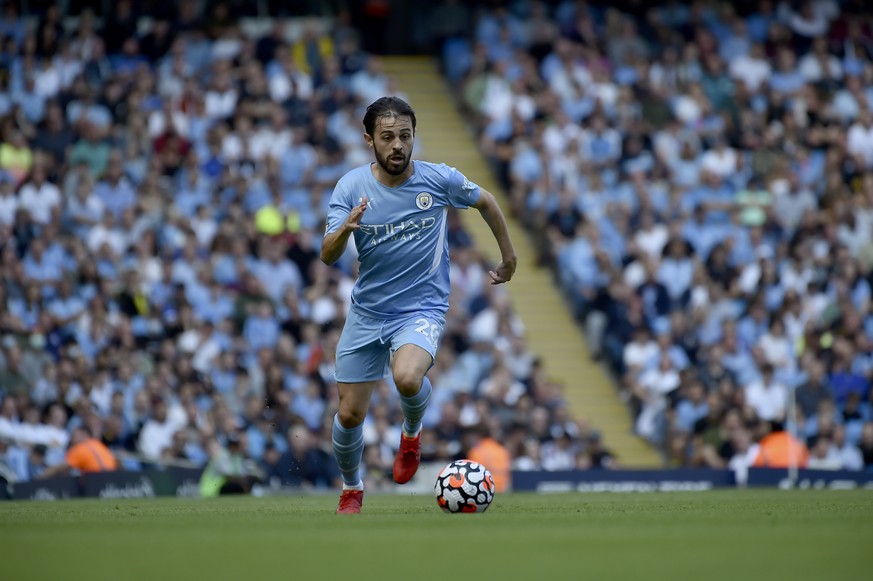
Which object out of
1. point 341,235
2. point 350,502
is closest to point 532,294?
point 350,502

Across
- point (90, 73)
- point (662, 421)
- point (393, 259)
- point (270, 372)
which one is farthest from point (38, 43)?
point (393, 259)

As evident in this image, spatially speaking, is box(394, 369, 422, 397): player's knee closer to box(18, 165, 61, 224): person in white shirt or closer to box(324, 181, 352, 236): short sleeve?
box(324, 181, 352, 236): short sleeve

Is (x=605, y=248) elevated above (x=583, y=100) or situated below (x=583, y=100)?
below

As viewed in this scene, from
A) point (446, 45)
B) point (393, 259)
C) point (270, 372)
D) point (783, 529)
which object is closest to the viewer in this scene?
point (783, 529)

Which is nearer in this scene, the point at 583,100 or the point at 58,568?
the point at 58,568

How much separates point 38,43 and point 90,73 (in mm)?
1020

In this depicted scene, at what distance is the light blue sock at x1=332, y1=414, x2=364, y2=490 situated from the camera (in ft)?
38.0

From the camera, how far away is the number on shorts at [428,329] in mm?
11312

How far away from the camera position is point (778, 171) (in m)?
26.3

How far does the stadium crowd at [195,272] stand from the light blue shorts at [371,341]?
23.1ft

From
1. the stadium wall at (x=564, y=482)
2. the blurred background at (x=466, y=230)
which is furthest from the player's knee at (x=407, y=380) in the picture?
the blurred background at (x=466, y=230)

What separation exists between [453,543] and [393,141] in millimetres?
3874

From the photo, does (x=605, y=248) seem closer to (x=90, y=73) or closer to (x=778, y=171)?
(x=778, y=171)

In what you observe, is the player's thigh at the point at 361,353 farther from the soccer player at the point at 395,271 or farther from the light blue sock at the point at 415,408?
the light blue sock at the point at 415,408
